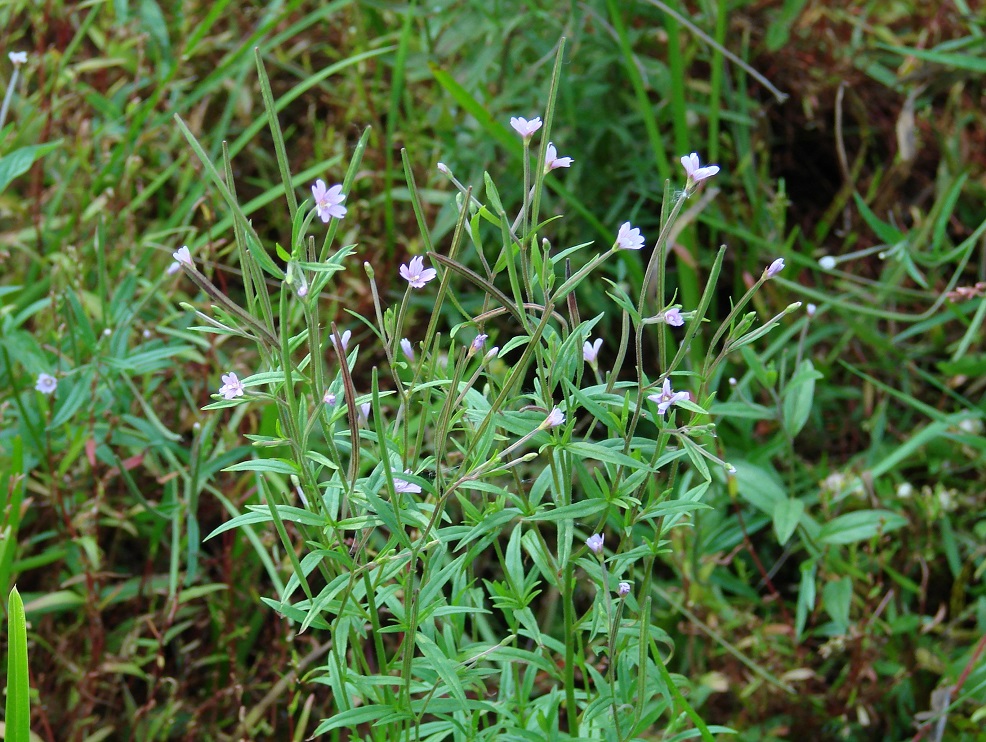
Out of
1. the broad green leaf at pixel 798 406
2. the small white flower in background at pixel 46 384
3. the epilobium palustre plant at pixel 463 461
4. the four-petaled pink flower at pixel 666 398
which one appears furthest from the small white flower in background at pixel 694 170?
the small white flower in background at pixel 46 384

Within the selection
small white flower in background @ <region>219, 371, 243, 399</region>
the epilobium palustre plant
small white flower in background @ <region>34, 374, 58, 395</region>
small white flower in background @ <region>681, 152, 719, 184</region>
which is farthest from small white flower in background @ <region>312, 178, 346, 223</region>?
small white flower in background @ <region>34, 374, 58, 395</region>

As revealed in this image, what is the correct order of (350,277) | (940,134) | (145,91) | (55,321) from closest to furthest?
(55,321), (350,277), (940,134), (145,91)

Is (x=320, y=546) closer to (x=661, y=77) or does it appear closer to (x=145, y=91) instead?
(x=661, y=77)

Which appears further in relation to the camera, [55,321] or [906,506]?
[906,506]

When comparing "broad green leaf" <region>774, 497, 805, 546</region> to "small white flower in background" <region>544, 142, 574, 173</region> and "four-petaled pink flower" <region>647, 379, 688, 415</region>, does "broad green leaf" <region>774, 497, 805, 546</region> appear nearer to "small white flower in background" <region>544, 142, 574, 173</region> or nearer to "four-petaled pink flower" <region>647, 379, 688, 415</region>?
"four-petaled pink flower" <region>647, 379, 688, 415</region>

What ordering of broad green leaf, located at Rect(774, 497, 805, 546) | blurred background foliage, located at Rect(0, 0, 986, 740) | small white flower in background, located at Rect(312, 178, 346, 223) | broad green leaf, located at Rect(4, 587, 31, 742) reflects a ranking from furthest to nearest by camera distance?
blurred background foliage, located at Rect(0, 0, 986, 740)
broad green leaf, located at Rect(774, 497, 805, 546)
broad green leaf, located at Rect(4, 587, 31, 742)
small white flower in background, located at Rect(312, 178, 346, 223)

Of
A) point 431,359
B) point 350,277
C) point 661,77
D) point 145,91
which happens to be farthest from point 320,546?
point 145,91

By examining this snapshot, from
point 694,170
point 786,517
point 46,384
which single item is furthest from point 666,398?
point 46,384
